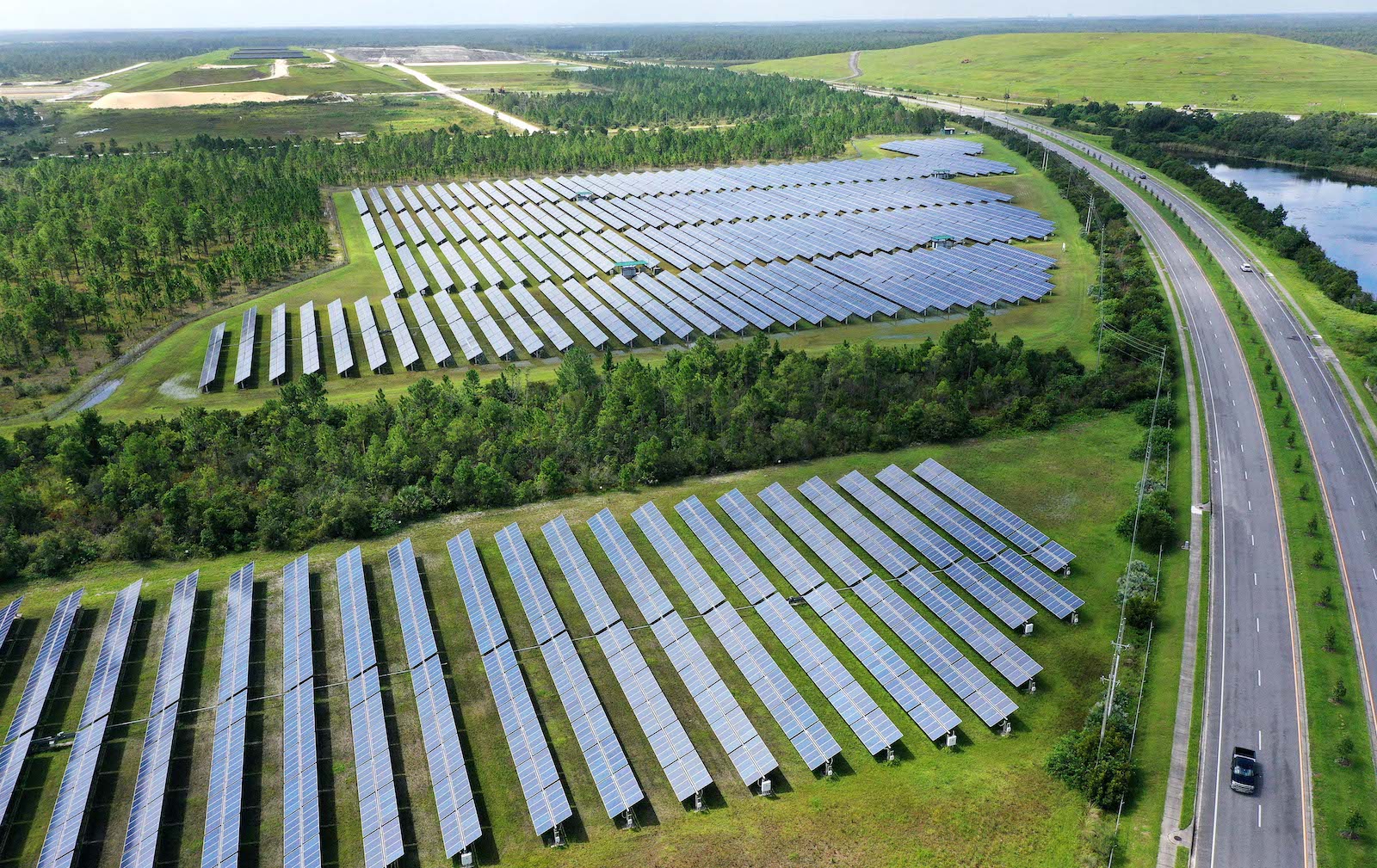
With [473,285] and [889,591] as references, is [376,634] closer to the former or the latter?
[889,591]

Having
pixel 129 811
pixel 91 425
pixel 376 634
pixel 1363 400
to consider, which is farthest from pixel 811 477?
pixel 91 425

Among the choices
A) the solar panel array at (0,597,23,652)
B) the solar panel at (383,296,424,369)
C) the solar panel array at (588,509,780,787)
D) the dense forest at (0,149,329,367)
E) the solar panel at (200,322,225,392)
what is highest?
the dense forest at (0,149,329,367)

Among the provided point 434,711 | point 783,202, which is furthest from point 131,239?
point 434,711

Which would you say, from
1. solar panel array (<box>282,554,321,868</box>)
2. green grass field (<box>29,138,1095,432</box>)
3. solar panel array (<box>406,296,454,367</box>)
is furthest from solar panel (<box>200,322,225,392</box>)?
solar panel array (<box>282,554,321,868</box>)

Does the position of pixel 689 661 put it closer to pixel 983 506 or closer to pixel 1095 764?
pixel 1095 764

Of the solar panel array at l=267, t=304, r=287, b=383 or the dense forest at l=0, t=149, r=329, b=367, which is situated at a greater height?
the dense forest at l=0, t=149, r=329, b=367

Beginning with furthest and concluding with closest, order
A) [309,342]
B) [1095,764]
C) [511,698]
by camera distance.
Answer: [309,342], [511,698], [1095,764]

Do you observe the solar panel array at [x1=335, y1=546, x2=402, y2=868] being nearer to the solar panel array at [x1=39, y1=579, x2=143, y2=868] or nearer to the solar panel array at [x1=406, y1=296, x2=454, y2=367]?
the solar panel array at [x1=39, y1=579, x2=143, y2=868]
